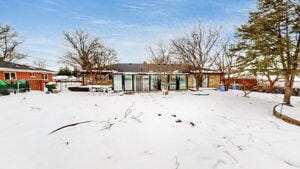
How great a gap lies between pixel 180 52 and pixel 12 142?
18.6m

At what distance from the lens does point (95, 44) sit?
2858 cm

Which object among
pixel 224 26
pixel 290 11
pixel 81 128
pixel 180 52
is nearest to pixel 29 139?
pixel 81 128

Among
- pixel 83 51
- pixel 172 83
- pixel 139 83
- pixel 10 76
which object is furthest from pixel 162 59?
pixel 10 76

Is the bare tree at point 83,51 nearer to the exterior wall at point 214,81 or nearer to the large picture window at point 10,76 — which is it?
the large picture window at point 10,76

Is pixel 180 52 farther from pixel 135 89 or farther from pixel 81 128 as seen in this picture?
pixel 81 128

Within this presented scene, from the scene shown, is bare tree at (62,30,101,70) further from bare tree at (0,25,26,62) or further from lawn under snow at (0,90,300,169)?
lawn under snow at (0,90,300,169)

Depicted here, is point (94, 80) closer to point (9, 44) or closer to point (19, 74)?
point (19, 74)

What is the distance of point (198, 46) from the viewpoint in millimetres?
20062

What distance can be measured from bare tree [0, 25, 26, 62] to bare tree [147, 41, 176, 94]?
993 inches

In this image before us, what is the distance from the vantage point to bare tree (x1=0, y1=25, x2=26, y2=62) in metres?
28.1

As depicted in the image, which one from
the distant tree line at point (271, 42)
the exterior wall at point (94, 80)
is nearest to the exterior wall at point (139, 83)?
the exterior wall at point (94, 80)

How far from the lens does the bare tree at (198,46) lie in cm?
2002

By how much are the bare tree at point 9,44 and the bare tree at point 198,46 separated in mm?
28709

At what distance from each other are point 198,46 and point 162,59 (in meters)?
4.66
